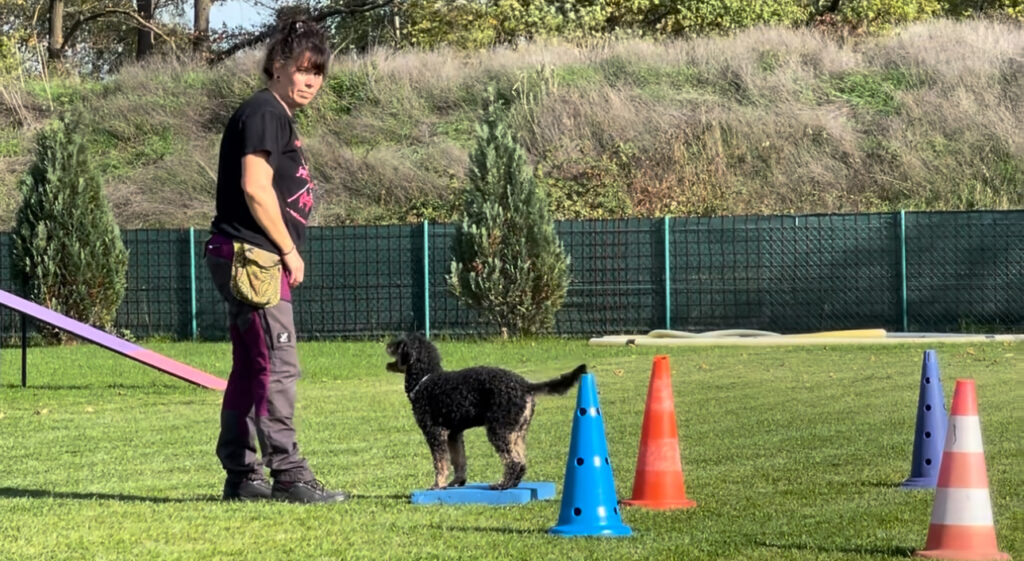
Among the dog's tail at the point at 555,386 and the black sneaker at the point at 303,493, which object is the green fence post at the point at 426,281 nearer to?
the black sneaker at the point at 303,493

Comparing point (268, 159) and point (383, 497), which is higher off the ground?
point (268, 159)

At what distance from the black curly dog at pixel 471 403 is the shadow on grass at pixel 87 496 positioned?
117 cm

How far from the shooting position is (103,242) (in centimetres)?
2612

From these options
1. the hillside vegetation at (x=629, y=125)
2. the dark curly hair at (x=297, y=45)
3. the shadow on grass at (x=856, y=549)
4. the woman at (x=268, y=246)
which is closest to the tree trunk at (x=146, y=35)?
the hillside vegetation at (x=629, y=125)

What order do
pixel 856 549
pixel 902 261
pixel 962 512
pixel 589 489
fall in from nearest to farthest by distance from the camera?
pixel 962 512 → pixel 856 549 → pixel 589 489 → pixel 902 261

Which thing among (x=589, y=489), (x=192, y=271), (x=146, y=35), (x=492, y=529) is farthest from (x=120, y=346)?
(x=146, y=35)

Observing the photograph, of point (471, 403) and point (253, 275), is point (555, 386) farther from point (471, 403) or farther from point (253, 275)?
point (253, 275)

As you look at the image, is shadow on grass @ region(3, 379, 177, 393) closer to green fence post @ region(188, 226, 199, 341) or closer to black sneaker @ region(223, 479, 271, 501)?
black sneaker @ region(223, 479, 271, 501)

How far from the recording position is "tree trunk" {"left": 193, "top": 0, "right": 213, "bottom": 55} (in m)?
48.3

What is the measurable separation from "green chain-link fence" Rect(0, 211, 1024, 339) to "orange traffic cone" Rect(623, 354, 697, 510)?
18556mm

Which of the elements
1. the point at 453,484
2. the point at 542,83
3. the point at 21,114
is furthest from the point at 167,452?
the point at 21,114

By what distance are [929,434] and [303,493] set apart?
11.4 feet

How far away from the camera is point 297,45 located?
7.67m

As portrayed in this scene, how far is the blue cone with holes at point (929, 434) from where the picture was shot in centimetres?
844
